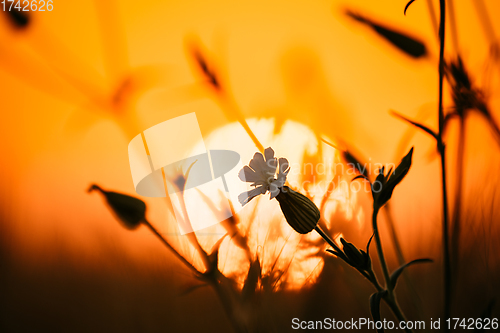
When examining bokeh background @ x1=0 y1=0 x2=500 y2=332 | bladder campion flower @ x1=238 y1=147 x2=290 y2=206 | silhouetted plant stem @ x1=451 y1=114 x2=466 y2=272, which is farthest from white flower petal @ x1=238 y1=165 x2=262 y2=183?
silhouetted plant stem @ x1=451 y1=114 x2=466 y2=272

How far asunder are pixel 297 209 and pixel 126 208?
184 mm

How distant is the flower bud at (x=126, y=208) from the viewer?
30 centimetres

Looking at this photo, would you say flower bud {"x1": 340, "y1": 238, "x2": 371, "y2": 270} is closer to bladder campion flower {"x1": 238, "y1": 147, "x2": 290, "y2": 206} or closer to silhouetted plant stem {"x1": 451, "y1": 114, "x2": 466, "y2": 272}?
bladder campion flower {"x1": 238, "y1": 147, "x2": 290, "y2": 206}

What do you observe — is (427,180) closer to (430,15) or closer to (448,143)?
(448,143)

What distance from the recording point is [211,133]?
339 mm

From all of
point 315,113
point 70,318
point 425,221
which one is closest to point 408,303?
point 425,221

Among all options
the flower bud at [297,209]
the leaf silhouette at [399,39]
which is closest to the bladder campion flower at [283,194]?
the flower bud at [297,209]

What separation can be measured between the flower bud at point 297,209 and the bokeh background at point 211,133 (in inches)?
4.2

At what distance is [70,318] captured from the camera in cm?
33

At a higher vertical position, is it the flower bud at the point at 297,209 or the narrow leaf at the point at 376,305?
the flower bud at the point at 297,209

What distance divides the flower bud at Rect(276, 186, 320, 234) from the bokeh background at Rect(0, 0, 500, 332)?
107 mm

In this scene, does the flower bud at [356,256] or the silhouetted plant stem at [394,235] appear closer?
the flower bud at [356,256]

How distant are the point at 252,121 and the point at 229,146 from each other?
0.14 feet

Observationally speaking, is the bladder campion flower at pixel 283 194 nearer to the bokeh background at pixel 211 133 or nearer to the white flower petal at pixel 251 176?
the white flower petal at pixel 251 176
